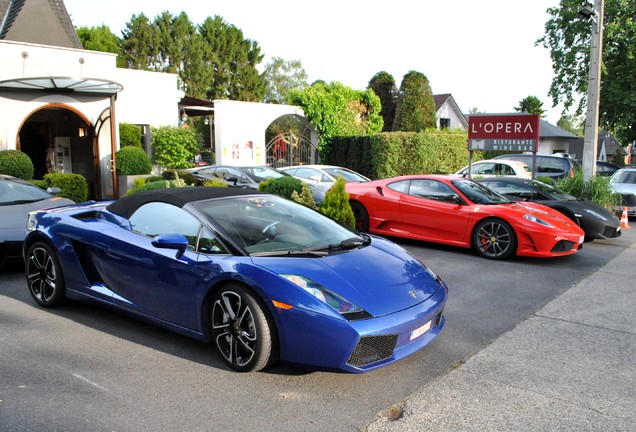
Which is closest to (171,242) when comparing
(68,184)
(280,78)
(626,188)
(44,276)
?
(44,276)

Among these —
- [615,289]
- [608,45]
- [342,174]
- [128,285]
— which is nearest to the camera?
[128,285]

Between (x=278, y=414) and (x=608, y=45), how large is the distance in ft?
81.1

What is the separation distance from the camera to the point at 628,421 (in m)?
3.38

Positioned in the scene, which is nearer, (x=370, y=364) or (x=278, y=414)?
(x=278, y=414)

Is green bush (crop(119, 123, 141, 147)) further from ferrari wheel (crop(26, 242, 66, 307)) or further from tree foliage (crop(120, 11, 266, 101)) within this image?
tree foliage (crop(120, 11, 266, 101))

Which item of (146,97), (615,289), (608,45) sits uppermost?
(608,45)

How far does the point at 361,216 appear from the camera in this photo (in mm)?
9969

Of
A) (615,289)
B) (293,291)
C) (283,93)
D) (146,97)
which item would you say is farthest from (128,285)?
(283,93)

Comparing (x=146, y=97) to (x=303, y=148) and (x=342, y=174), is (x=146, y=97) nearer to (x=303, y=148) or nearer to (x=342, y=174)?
(x=303, y=148)

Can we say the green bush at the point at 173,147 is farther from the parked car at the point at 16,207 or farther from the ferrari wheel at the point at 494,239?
the ferrari wheel at the point at 494,239

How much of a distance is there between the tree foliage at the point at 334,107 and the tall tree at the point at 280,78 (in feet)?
Result: 154

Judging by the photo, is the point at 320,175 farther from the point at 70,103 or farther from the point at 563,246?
the point at 563,246

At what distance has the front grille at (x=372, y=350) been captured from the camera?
3.60 meters

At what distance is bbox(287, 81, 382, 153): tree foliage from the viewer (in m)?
22.5
